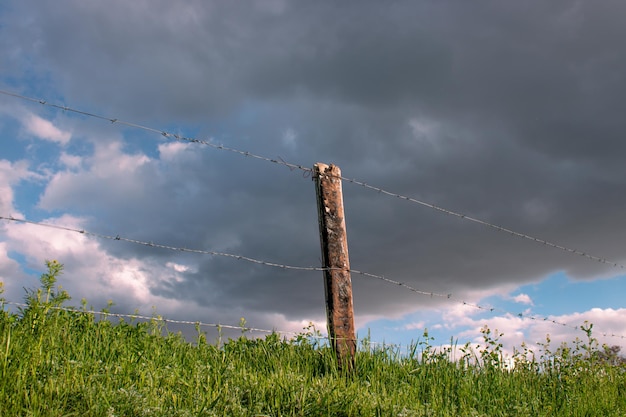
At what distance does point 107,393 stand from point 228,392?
112cm

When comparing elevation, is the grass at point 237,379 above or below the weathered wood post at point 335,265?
below

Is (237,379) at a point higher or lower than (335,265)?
lower

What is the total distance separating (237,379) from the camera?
6.33 meters

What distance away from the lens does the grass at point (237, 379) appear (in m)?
5.07

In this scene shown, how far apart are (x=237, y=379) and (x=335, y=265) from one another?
84.7 inches

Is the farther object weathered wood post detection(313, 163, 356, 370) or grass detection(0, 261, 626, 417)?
weathered wood post detection(313, 163, 356, 370)

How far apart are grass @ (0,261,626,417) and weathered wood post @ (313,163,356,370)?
20 centimetres

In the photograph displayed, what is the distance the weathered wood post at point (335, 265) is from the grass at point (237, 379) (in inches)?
7.8

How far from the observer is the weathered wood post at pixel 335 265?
25.5 ft

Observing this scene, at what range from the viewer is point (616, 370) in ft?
36.4

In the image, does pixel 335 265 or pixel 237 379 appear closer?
pixel 237 379

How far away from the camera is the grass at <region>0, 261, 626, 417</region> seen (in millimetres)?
5070

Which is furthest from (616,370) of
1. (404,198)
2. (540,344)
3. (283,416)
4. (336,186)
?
(283,416)

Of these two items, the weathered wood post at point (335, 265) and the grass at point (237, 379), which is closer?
the grass at point (237, 379)
